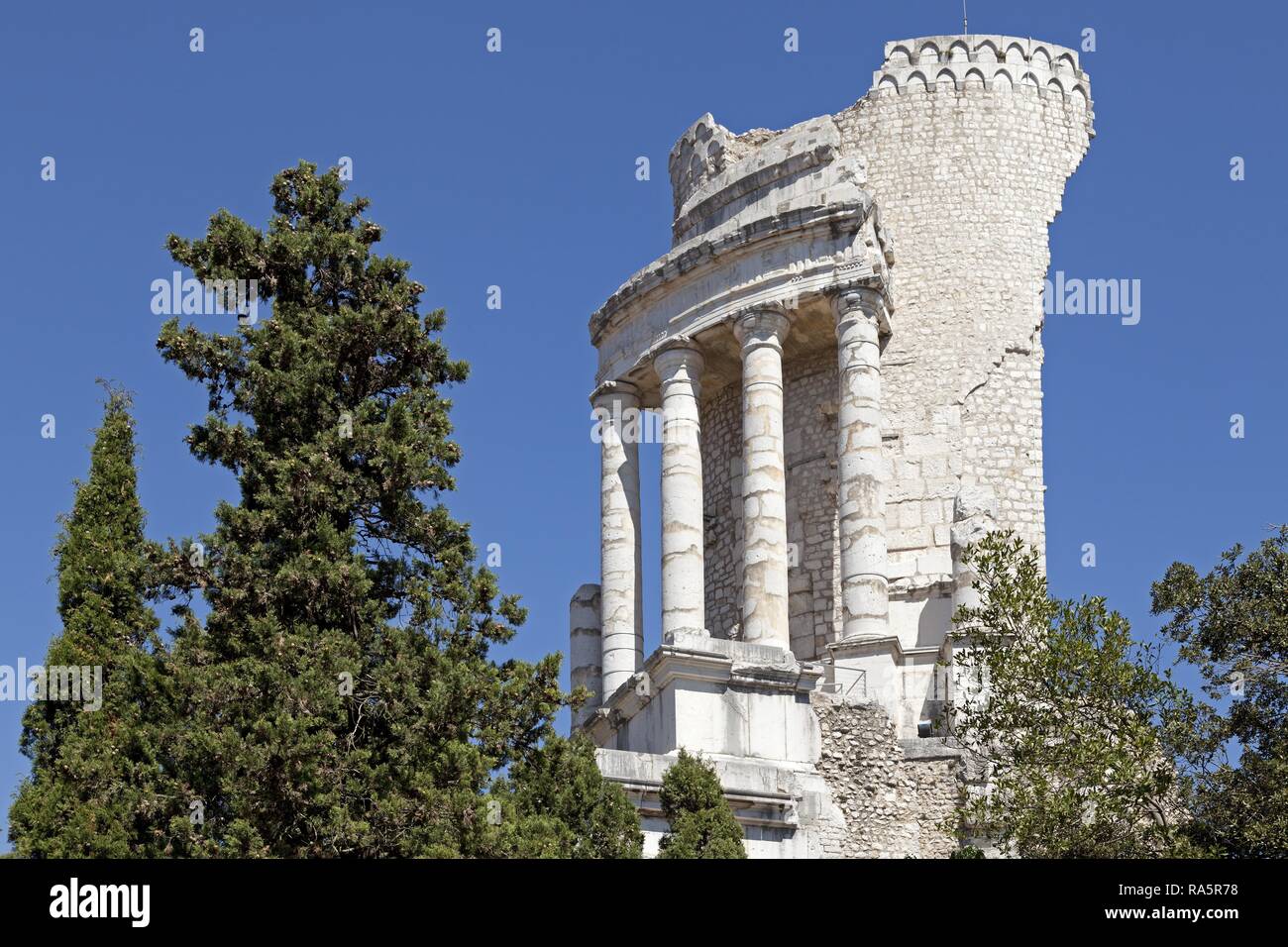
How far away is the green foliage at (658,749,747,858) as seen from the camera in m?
20.4

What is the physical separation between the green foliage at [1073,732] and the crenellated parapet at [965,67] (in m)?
16.6

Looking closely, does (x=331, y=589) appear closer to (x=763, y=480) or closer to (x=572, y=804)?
(x=572, y=804)

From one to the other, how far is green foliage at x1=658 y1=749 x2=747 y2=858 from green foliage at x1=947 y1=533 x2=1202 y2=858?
2454mm

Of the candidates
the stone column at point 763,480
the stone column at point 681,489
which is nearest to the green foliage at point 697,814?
the stone column at point 763,480

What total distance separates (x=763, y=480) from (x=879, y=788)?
8.31 metres

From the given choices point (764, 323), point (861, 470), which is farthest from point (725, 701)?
point (764, 323)

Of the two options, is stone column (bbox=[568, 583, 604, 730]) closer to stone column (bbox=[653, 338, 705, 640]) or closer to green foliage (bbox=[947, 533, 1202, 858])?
stone column (bbox=[653, 338, 705, 640])

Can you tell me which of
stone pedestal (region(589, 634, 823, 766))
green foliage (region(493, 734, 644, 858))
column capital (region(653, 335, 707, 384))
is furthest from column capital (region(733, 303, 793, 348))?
green foliage (region(493, 734, 644, 858))

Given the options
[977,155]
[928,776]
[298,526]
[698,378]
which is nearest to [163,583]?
[298,526]

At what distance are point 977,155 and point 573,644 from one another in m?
11.4

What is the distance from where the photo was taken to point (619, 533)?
35406 millimetres
